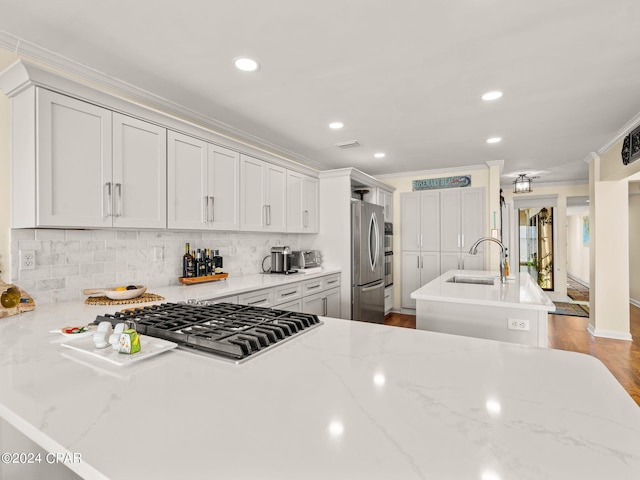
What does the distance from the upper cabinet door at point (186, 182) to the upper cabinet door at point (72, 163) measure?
465 mm

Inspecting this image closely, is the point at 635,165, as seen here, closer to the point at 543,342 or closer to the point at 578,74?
the point at 578,74

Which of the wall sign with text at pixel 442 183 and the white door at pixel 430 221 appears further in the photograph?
the white door at pixel 430 221

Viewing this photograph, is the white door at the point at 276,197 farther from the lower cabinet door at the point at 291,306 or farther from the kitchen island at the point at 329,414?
the kitchen island at the point at 329,414

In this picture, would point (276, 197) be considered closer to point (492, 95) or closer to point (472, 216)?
point (492, 95)

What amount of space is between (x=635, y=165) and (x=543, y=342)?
8.93 ft

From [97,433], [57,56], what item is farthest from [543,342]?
[57,56]

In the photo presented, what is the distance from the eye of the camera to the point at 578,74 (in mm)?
2324

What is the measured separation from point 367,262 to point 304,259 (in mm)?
923

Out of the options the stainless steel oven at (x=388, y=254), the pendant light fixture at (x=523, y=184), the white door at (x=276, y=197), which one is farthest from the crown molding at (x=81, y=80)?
the pendant light fixture at (x=523, y=184)

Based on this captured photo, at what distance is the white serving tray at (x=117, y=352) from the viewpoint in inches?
38.5

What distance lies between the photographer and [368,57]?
211 cm

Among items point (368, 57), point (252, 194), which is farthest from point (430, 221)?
point (368, 57)

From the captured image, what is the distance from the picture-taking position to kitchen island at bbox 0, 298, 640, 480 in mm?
545

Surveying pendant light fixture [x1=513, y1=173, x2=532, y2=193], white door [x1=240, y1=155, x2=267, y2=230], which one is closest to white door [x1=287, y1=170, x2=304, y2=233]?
white door [x1=240, y1=155, x2=267, y2=230]
